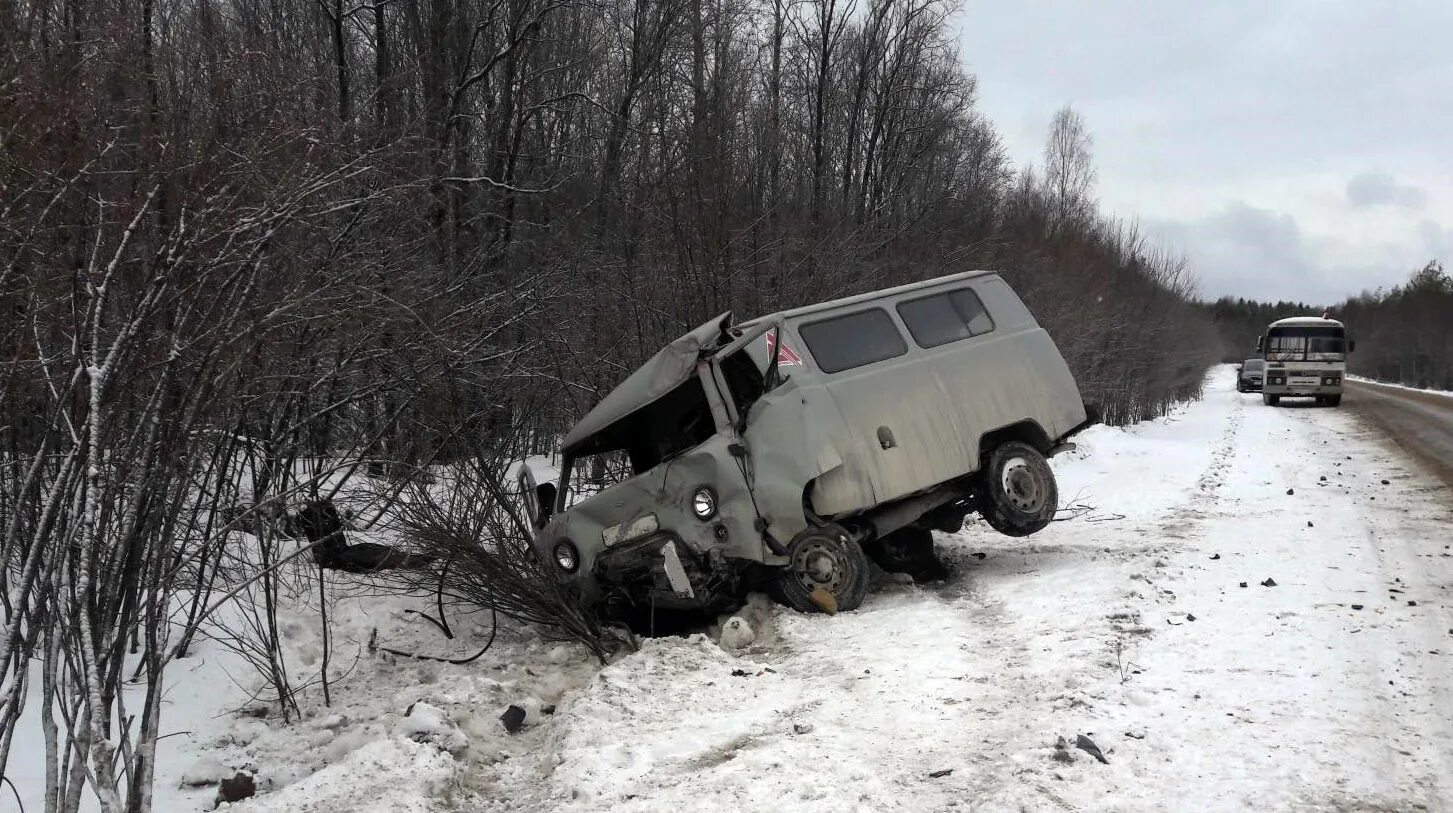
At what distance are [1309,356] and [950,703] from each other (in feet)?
101

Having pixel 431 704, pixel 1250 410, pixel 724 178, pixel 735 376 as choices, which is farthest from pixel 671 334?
pixel 1250 410

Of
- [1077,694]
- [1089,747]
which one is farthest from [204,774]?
[1077,694]

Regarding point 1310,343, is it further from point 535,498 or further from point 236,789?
point 236,789

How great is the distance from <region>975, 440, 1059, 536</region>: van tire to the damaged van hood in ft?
7.97

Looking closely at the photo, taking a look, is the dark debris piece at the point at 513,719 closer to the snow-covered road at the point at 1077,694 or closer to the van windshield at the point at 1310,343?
the snow-covered road at the point at 1077,694

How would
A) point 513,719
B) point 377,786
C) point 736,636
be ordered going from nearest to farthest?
point 377,786
point 513,719
point 736,636

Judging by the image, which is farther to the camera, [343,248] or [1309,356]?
[1309,356]

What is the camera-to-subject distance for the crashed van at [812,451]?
22.0ft

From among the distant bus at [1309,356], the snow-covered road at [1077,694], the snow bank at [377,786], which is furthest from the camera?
the distant bus at [1309,356]

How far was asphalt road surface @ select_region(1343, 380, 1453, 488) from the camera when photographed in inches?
579

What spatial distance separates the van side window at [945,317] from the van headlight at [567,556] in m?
3.06

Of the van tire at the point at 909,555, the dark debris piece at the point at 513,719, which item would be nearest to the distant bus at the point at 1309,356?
the van tire at the point at 909,555

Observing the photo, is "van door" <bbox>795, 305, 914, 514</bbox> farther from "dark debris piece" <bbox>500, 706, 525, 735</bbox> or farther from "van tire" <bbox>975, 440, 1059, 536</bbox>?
"dark debris piece" <bbox>500, 706, 525, 735</bbox>

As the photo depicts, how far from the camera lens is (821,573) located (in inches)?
271
